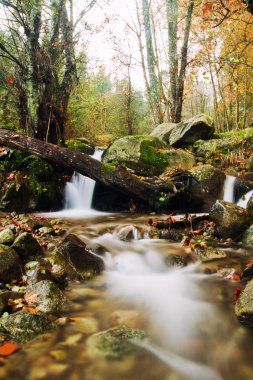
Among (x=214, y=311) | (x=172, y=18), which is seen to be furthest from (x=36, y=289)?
(x=172, y=18)

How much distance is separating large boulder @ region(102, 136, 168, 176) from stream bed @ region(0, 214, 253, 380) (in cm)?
367

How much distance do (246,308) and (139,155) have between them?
5928mm

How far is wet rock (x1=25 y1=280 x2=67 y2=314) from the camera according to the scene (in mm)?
2930

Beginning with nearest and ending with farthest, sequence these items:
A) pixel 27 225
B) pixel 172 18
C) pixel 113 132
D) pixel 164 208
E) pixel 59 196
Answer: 1. pixel 27 225
2. pixel 164 208
3. pixel 59 196
4. pixel 172 18
5. pixel 113 132

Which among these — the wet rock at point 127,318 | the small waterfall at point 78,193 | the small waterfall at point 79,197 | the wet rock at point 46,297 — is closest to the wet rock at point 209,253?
the wet rock at point 127,318

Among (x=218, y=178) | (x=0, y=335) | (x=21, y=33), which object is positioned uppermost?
(x=21, y=33)

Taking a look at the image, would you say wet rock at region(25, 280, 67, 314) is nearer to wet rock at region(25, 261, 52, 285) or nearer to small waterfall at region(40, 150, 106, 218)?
wet rock at region(25, 261, 52, 285)

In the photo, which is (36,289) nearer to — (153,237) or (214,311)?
(214,311)

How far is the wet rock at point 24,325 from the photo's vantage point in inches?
97.0

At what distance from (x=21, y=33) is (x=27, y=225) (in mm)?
6026

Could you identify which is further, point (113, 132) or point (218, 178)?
point (113, 132)

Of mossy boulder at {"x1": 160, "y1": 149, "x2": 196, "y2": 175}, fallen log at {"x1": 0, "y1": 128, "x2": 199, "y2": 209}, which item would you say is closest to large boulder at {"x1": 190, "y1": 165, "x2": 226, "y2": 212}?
fallen log at {"x1": 0, "y1": 128, "x2": 199, "y2": 209}

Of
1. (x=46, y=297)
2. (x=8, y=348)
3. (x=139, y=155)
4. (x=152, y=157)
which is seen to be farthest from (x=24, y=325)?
(x=152, y=157)

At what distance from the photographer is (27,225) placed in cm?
502
